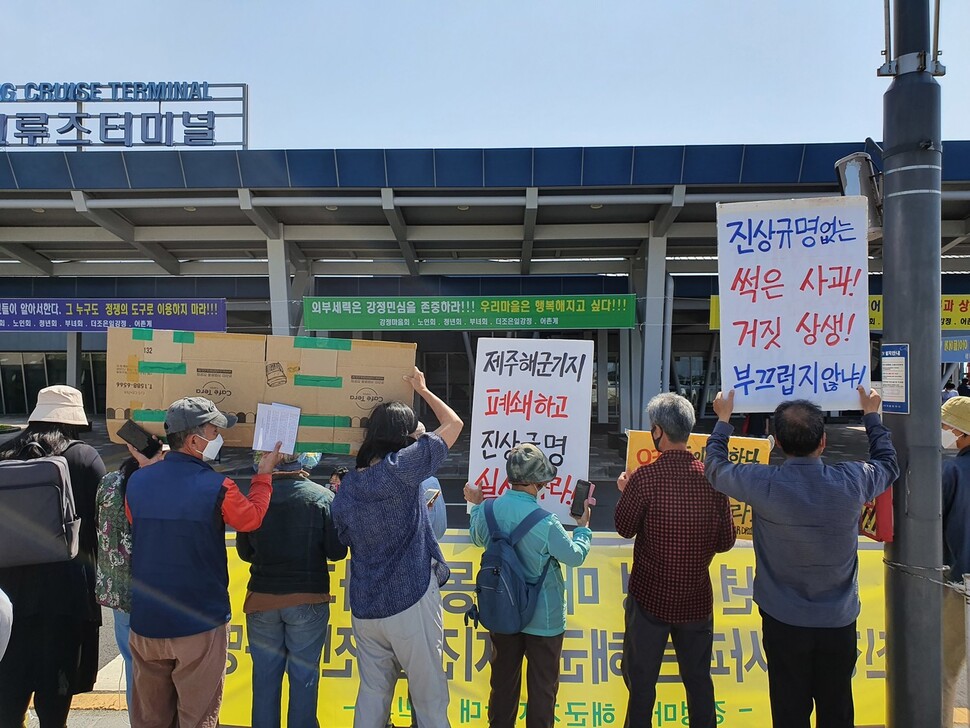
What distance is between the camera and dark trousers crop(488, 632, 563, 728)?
2.47m

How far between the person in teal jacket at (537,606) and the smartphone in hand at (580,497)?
27 centimetres

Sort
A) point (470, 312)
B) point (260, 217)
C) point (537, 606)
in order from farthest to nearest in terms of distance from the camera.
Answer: point (260, 217) → point (470, 312) → point (537, 606)

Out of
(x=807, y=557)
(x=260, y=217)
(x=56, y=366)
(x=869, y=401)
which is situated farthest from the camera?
(x=56, y=366)

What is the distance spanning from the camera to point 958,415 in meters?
2.91

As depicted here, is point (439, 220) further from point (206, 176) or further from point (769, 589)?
point (769, 589)

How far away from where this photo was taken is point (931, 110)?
8.43 ft

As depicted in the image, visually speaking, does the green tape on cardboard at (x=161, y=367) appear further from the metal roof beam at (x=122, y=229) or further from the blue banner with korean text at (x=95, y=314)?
the metal roof beam at (x=122, y=229)

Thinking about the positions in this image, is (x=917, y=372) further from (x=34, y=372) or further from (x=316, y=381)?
(x=34, y=372)

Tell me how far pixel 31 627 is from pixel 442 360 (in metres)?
18.3

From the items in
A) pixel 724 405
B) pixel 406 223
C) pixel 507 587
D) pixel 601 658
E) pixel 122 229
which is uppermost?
pixel 406 223

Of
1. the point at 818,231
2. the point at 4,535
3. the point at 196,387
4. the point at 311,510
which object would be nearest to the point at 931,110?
the point at 818,231

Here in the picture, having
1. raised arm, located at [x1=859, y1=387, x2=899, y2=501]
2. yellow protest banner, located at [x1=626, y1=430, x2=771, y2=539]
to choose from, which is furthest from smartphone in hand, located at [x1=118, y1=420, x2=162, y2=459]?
raised arm, located at [x1=859, y1=387, x2=899, y2=501]

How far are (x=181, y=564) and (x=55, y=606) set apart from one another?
963 millimetres

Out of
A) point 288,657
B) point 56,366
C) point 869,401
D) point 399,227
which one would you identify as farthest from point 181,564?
point 56,366
